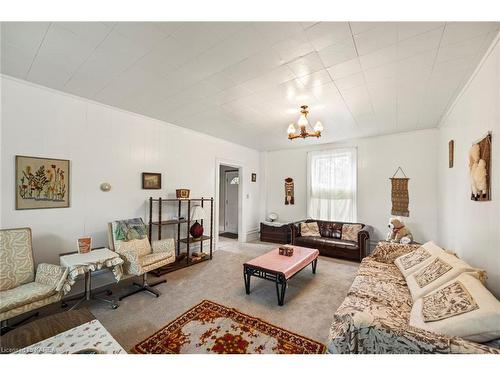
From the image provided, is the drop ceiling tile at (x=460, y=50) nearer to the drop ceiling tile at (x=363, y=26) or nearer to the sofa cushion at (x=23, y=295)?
the drop ceiling tile at (x=363, y=26)

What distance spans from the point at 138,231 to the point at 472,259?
4.03 meters

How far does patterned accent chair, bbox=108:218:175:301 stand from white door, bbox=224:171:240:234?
12.6 feet

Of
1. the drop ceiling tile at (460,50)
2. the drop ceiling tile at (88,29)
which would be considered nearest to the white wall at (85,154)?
the drop ceiling tile at (88,29)

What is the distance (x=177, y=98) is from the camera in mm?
2787

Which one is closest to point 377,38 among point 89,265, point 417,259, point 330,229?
point 417,259

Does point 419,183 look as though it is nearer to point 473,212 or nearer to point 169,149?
point 473,212

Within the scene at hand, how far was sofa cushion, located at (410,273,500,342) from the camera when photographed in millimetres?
1142

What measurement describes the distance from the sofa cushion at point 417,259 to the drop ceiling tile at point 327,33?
2.31m

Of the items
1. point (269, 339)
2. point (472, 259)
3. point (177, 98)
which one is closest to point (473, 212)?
point (472, 259)

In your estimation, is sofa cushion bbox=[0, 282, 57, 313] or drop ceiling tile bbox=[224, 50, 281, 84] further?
drop ceiling tile bbox=[224, 50, 281, 84]

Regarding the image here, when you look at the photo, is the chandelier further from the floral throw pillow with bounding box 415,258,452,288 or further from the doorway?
the doorway

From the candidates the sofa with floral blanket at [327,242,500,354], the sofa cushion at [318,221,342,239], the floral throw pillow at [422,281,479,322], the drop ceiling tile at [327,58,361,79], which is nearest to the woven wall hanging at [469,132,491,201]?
the floral throw pillow at [422,281,479,322]

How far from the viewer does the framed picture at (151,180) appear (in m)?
3.47
